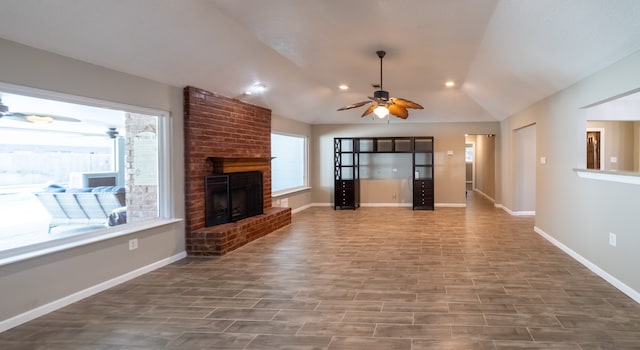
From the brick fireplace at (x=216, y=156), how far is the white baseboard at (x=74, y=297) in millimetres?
614

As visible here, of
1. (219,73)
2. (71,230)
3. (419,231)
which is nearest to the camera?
(71,230)

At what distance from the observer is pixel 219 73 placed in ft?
16.1

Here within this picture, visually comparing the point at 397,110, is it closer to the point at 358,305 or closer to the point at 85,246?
the point at 358,305

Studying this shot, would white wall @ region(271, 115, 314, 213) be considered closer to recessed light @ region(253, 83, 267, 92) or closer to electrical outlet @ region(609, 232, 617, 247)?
recessed light @ region(253, 83, 267, 92)

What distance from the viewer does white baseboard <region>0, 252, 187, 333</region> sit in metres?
2.84

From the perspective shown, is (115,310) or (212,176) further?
(212,176)

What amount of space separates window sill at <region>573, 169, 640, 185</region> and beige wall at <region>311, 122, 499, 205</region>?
4.99 metres

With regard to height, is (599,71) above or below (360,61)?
below

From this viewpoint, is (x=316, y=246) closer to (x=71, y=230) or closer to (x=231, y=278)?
(x=231, y=278)

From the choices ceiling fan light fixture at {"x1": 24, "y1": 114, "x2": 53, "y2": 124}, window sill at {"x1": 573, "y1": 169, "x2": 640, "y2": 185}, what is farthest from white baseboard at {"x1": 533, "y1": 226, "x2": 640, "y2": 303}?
ceiling fan light fixture at {"x1": 24, "y1": 114, "x2": 53, "y2": 124}

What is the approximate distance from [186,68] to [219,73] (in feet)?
1.87

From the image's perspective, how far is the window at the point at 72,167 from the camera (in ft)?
10.3

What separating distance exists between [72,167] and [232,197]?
86.6 inches

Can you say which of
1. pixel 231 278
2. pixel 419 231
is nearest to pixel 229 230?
pixel 231 278
